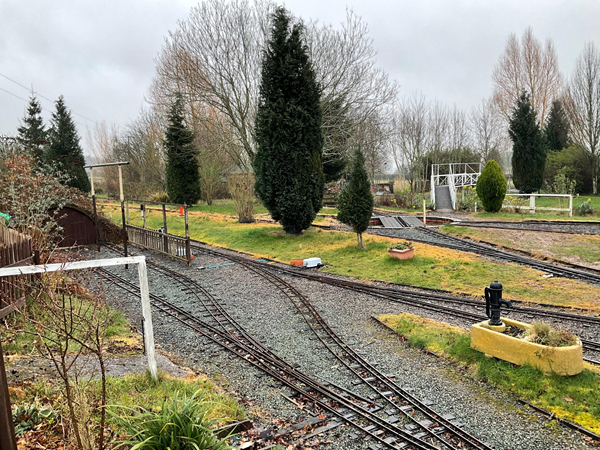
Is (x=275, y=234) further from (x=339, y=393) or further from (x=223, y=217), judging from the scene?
(x=339, y=393)

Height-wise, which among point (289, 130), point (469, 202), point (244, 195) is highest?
point (289, 130)

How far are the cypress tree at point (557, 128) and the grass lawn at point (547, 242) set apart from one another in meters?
26.1

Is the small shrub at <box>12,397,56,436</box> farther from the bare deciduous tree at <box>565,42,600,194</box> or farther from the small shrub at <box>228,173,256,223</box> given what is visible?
the bare deciduous tree at <box>565,42,600,194</box>

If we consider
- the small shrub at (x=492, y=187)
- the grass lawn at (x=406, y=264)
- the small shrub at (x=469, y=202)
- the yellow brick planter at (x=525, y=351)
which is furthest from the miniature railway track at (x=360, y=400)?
the small shrub at (x=469, y=202)

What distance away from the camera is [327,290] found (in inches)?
424

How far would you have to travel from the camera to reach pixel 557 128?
122 ft

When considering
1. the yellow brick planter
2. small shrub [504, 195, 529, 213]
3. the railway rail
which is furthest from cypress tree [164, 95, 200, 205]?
the yellow brick planter

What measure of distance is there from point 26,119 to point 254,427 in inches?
1844

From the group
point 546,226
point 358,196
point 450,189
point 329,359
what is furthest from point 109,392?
point 450,189

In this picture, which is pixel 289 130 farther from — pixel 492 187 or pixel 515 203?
pixel 515 203

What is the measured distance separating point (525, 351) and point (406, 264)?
22.7 ft

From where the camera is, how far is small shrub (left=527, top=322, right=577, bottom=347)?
5.65 metres

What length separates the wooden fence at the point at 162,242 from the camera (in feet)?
48.3

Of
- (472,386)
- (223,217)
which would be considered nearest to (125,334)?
(472,386)
